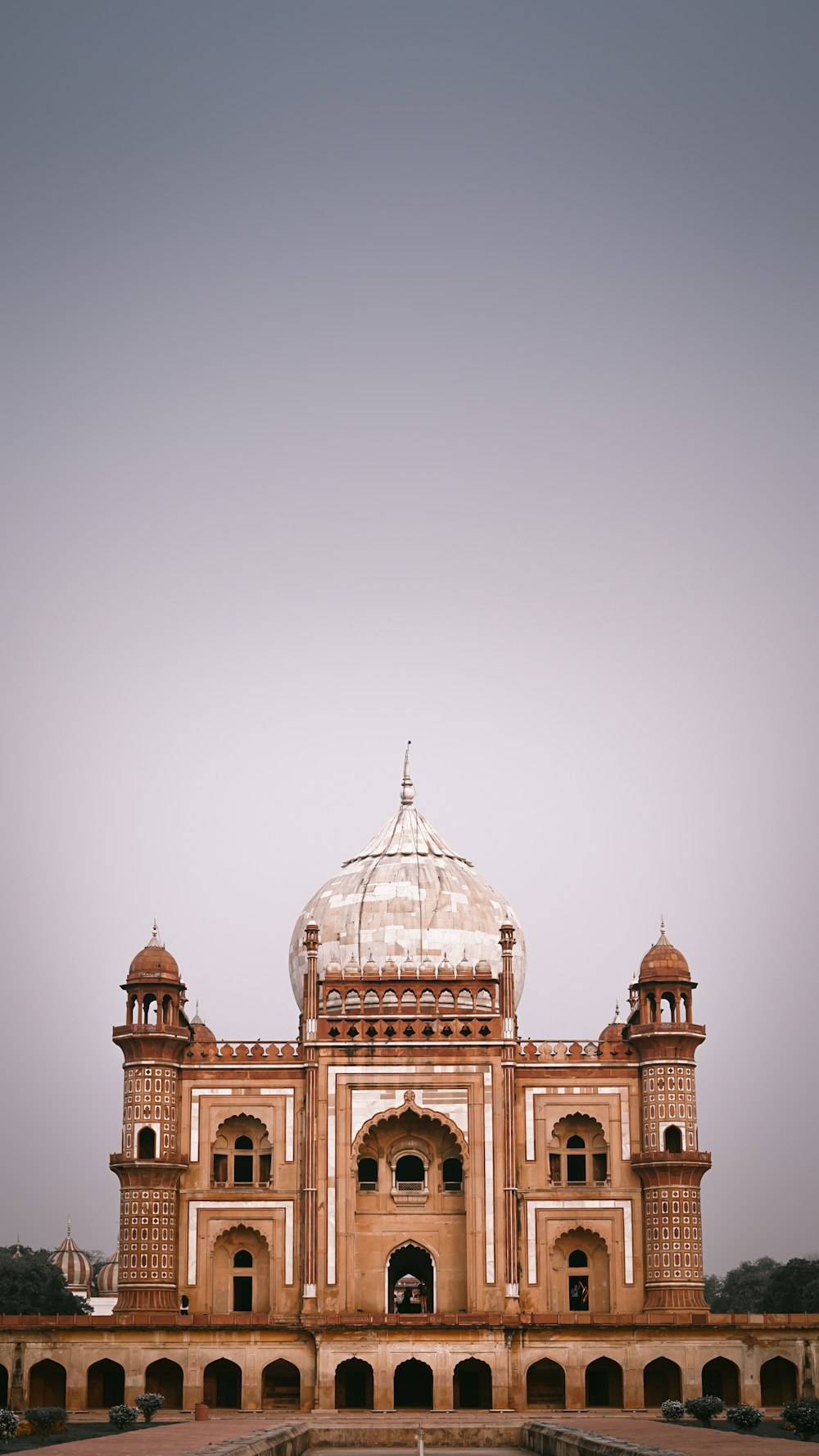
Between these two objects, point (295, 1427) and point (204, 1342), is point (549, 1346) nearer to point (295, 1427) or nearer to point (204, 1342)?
point (204, 1342)

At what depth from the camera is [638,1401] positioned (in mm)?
42750

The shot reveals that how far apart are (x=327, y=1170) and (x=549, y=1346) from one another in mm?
6712

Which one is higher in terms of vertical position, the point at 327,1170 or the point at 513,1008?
the point at 513,1008

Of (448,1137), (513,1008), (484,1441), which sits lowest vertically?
(484,1441)

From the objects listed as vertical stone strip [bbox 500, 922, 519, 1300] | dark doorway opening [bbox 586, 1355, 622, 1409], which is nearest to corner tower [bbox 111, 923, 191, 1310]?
vertical stone strip [bbox 500, 922, 519, 1300]

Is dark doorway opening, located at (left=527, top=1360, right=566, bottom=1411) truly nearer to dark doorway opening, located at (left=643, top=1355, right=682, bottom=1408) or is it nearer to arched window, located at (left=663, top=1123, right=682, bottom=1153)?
dark doorway opening, located at (left=643, top=1355, right=682, bottom=1408)

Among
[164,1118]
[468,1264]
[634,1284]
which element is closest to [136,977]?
[164,1118]

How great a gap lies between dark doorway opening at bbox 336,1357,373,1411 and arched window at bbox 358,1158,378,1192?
447 cm

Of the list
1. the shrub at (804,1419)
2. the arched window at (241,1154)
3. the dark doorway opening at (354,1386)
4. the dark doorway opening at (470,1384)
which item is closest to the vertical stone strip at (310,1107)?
the arched window at (241,1154)

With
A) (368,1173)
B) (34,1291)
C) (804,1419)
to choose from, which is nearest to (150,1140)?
(368,1173)

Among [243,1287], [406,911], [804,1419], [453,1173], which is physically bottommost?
[804,1419]

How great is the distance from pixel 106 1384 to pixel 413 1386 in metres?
7.27

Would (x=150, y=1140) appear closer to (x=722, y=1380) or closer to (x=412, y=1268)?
(x=412, y=1268)

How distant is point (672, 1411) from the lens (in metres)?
39.5
